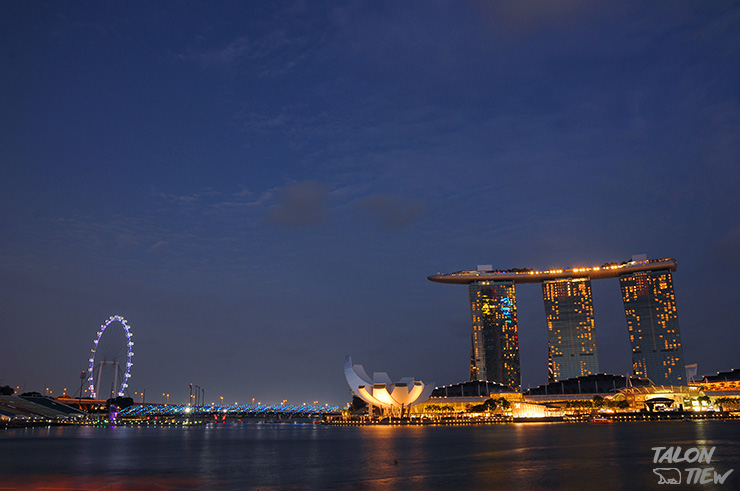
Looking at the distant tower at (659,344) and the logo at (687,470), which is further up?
the distant tower at (659,344)

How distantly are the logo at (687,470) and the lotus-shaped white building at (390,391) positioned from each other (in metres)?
89.8

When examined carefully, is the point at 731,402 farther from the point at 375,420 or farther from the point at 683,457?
the point at 683,457

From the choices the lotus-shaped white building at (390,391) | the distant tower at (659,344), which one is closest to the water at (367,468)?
the lotus-shaped white building at (390,391)

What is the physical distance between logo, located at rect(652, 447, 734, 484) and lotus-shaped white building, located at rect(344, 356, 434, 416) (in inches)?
3537

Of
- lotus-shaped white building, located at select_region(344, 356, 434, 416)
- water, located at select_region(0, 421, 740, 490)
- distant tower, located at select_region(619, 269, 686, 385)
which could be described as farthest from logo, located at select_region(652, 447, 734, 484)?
distant tower, located at select_region(619, 269, 686, 385)

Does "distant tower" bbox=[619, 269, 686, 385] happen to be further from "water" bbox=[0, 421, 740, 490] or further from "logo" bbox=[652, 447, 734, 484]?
"logo" bbox=[652, 447, 734, 484]

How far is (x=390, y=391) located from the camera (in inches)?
5172

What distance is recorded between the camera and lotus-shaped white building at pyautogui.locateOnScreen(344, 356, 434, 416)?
424 feet

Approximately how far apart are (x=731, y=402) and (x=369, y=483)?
155436 mm

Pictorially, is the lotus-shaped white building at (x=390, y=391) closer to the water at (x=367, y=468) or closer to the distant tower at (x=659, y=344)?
the water at (x=367, y=468)

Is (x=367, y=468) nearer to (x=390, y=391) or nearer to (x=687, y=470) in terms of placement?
(x=687, y=470)

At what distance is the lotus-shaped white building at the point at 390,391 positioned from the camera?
5094 inches

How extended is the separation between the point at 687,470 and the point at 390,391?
104082 millimetres

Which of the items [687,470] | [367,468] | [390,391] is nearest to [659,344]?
[390,391]
